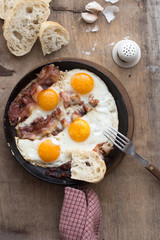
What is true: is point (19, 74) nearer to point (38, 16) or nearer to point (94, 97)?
point (38, 16)

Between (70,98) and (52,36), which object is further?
(52,36)

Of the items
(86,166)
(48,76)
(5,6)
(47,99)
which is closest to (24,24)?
(5,6)

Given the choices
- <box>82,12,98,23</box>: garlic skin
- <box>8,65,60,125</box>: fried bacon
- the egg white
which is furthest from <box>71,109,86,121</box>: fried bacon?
<box>82,12,98,23</box>: garlic skin

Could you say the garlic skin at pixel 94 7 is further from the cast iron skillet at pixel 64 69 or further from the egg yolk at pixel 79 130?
the egg yolk at pixel 79 130

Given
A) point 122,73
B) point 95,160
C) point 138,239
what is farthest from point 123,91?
point 138,239

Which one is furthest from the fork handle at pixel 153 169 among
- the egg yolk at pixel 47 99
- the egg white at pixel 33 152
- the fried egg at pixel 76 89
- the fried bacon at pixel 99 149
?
the egg yolk at pixel 47 99

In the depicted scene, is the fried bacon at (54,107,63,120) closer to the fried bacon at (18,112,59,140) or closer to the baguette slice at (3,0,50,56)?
the fried bacon at (18,112,59,140)

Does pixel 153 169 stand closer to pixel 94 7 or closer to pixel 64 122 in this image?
pixel 64 122
